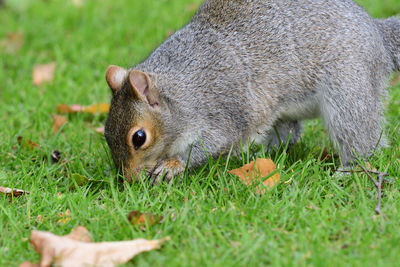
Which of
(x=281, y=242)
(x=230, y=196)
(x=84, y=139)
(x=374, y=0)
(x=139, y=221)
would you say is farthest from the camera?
(x=374, y=0)

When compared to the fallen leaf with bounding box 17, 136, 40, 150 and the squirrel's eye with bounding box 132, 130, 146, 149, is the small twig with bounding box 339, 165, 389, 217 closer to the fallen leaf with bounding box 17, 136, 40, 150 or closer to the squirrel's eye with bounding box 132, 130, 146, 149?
the squirrel's eye with bounding box 132, 130, 146, 149

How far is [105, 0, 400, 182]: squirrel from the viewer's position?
317 cm

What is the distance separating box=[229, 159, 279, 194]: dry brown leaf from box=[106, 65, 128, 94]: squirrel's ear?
2.66 feet

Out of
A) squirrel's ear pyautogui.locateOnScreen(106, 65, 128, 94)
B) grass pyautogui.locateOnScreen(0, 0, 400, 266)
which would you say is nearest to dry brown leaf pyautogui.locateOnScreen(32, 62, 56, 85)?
grass pyautogui.locateOnScreen(0, 0, 400, 266)

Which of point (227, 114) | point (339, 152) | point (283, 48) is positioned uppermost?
point (283, 48)

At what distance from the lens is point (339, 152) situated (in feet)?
11.0

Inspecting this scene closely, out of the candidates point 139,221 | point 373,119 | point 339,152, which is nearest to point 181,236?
point 139,221

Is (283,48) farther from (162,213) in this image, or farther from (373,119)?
(162,213)

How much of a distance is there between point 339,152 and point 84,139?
5.99ft

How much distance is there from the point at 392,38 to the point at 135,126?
1.92 meters

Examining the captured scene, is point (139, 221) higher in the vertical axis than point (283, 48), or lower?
lower

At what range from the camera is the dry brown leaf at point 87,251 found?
7.15 ft

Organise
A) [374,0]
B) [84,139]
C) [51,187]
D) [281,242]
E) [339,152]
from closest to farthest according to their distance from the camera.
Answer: [281,242]
[51,187]
[339,152]
[84,139]
[374,0]

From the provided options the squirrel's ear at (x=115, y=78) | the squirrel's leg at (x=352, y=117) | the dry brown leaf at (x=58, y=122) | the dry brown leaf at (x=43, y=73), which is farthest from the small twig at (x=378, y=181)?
the dry brown leaf at (x=43, y=73)
